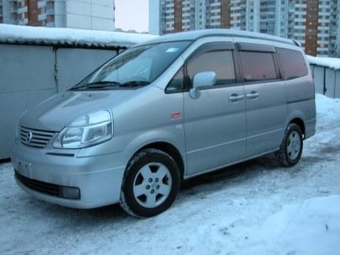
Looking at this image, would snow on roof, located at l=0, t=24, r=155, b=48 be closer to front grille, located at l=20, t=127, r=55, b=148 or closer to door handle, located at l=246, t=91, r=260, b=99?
front grille, located at l=20, t=127, r=55, b=148

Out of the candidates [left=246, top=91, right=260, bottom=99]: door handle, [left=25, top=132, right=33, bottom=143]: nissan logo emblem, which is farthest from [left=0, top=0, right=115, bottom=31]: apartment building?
[left=25, top=132, right=33, bottom=143]: nissan logo emblem

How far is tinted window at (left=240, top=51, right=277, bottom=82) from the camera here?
5.12m


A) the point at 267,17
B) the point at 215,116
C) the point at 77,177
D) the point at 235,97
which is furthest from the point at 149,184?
the point at 267,17

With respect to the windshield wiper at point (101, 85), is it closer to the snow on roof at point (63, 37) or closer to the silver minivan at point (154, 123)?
the silver minivan at point (154, 123)

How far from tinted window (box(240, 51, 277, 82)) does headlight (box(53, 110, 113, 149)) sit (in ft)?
7.12

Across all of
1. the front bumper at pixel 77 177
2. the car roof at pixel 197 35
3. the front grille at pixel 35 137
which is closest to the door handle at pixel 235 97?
the car roof at pixel 197 35

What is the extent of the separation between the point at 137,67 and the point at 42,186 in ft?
5.49

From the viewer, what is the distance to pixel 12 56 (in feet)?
21.2

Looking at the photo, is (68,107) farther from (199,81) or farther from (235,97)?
(235,97)

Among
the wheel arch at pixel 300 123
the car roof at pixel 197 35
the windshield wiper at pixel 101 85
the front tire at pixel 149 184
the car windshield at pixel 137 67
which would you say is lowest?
the front tire at pixel 149 184

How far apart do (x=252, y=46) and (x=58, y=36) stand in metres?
3.44

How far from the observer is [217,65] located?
4.73 metres

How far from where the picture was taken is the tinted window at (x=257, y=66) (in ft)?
16.8

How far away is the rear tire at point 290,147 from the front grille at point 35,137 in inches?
137
